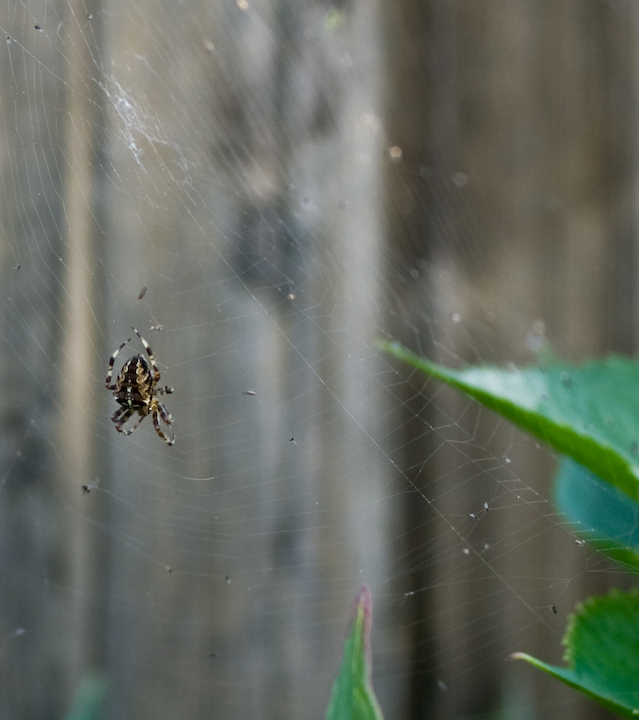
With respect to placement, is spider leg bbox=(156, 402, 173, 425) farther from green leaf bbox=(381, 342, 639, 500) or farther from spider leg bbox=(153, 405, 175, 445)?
green leaf bbox=(381, 342, 639, 500)

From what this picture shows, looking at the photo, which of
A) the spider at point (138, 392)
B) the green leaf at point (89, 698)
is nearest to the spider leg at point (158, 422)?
the spider at point (138, 392)

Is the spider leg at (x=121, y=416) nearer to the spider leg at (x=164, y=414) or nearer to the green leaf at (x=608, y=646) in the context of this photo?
the spider leg at (x=164, y=414)

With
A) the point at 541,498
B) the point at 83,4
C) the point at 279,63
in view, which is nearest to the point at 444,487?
the point at 541,498

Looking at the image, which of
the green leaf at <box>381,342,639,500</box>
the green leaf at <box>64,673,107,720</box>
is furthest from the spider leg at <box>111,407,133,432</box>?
the green leaf at <box>381,342,639,500</box>

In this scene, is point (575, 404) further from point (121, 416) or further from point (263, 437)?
point (121, 416)

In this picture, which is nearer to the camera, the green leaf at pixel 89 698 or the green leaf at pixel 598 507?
the green leaf at pixel 598 507

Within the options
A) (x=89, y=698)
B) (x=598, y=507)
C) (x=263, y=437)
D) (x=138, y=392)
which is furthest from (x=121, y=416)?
(x=598, y=507)

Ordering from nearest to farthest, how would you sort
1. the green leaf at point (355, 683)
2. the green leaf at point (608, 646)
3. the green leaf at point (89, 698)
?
the green leaf at point (355, 683), the green leaf at point (608, 646), the green leaf at point (89, 698)
